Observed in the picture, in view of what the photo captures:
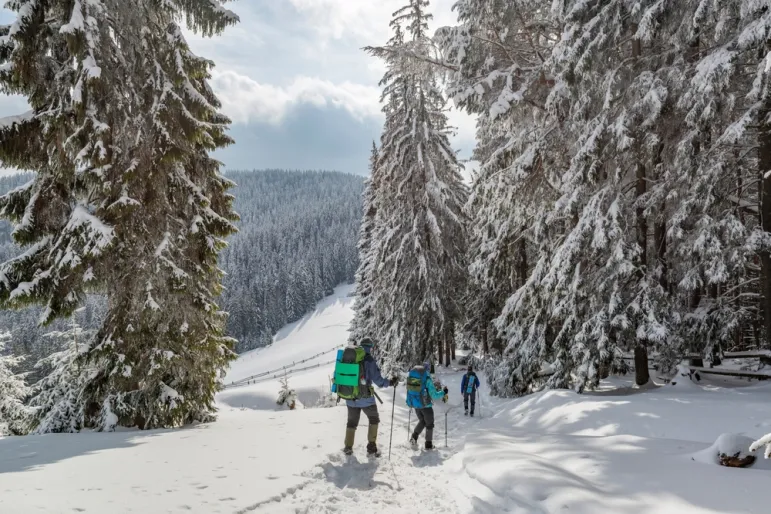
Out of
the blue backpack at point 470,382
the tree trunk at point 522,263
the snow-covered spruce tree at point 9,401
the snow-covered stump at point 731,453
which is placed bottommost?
the snow-covered spruce tree at point 9,401

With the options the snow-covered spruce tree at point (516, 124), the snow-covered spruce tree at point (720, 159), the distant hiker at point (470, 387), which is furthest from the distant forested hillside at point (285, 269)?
the snow-covered spruce tree at point (720, 159)

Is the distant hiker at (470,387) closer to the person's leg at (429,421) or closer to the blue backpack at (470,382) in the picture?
the blue backpack at (470,382)

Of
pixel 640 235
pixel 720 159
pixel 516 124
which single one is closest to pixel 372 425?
pixel 640 235

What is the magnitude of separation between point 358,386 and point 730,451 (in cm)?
498

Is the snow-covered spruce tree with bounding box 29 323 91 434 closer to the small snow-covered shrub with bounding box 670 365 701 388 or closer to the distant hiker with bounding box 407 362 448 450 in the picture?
the distant hiker with bounding box 407 362 448 450

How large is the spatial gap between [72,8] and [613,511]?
10894 mm

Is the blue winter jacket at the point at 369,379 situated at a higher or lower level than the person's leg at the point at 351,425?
higher

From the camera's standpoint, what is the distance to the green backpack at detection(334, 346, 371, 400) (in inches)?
299

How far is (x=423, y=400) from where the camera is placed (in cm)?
885

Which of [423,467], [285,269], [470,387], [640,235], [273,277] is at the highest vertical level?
[285,269]

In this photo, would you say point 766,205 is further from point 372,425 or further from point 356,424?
point 356,424

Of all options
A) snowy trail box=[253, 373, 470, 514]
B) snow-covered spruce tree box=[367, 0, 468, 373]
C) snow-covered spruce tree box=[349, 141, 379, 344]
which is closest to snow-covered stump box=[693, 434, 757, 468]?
snowy trail box=[253, 373, 470, 514]

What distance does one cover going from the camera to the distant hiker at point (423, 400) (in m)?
8.73

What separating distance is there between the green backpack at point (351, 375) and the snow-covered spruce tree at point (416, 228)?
40.3 ft
